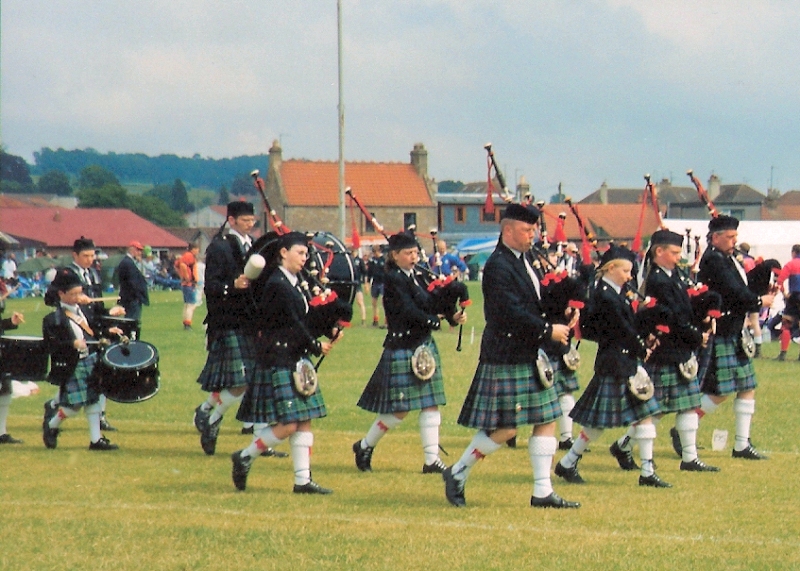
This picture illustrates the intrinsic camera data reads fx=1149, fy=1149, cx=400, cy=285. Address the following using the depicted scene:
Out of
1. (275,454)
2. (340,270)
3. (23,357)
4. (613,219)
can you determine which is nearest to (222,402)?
(275,454)

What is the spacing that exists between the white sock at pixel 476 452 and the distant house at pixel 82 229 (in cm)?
6183

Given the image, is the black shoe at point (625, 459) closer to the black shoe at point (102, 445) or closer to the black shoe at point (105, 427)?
the black shoe at point (102, 445)

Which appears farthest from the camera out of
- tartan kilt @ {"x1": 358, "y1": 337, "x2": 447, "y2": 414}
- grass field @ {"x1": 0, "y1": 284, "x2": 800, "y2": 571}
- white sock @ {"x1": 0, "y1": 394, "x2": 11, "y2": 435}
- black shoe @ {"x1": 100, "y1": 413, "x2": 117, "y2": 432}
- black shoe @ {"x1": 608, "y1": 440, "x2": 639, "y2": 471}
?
black shoe @ {"x1": 100, "y1": 413, "x2": 117, "y2": 432}

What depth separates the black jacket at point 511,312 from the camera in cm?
723

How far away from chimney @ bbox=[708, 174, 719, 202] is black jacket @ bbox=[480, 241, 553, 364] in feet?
242

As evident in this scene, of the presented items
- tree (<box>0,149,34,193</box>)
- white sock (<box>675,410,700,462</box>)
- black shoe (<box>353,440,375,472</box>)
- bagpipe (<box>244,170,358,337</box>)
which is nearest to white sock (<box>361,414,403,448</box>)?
black shoe (<box>353,440,375,472</box>)

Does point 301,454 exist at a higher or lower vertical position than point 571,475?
higher

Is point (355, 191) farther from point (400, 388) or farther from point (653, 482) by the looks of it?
point (653, 482)

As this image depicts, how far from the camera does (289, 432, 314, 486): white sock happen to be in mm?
7953

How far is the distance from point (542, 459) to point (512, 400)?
43 centimetres

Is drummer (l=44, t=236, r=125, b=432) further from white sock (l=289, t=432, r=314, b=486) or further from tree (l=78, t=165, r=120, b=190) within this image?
tree (l=78, t=165, r=120, b=190)

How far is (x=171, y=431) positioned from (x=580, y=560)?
6.33 meters

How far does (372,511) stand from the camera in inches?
292

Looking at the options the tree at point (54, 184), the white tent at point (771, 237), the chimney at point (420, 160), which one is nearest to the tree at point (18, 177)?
the tree at point (54, 184)
